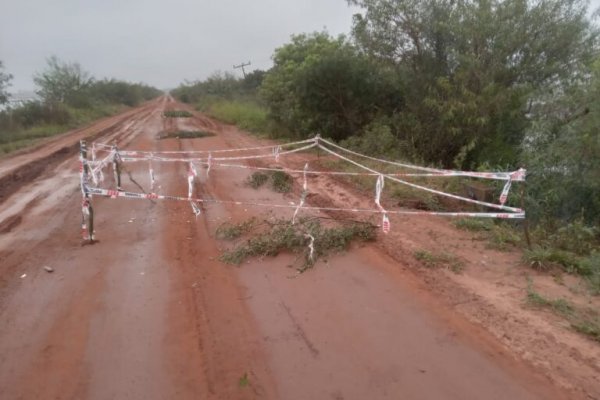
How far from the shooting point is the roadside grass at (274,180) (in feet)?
32.3

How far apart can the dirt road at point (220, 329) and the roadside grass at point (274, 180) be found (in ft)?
9.13

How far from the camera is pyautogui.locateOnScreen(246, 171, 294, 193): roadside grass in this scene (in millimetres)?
9848

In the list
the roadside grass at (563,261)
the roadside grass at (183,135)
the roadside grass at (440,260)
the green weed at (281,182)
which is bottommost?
the roadside grass at (440,260)

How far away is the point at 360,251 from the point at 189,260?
238cm

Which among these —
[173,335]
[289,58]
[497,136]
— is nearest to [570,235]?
[497,136]

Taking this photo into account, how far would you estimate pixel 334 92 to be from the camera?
48.4ft

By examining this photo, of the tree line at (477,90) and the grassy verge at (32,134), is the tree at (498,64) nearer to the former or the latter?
the tree line at (477,90)

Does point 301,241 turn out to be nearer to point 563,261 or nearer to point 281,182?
point 563,261

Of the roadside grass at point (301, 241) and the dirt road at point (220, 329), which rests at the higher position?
the roadside grass at point (301, 241)

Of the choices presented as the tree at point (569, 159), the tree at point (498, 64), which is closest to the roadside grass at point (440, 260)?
the tree at point (569, 159)

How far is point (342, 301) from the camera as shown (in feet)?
16.1

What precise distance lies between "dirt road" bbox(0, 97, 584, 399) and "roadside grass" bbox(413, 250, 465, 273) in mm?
304

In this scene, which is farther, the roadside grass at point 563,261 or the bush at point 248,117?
the bush at point 248,117

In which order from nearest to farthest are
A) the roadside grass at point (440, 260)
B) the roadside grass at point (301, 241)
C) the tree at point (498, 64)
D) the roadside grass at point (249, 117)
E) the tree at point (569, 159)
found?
1. the roadside grass at point (440, 260)
2. the roadside grass at point (301, 241)
3. the tree at point (569, 159)
4. the tree at point (498, 64)
5. the roadside grass at point (249, 117)
